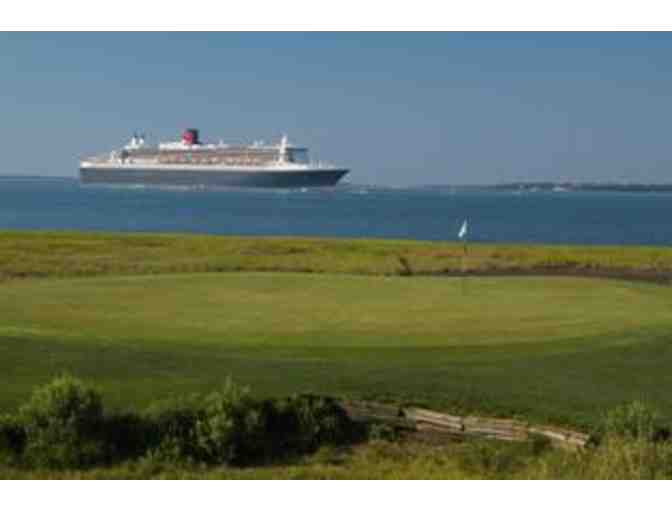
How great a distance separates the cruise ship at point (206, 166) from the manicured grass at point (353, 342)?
115232 mm

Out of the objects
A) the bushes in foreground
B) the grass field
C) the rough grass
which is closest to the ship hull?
the grass field

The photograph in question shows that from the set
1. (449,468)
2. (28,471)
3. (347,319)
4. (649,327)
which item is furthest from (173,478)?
(649,327)

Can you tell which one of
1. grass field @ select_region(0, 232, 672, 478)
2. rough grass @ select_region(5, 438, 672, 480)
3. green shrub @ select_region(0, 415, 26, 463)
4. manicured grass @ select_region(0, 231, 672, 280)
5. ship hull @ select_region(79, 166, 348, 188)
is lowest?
rough grass @ select_region(5, 438, 672, 480)

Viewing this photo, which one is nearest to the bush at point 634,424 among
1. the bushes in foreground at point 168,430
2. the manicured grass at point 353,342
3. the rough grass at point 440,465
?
the rough grass at point 440,465

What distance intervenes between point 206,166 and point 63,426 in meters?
127

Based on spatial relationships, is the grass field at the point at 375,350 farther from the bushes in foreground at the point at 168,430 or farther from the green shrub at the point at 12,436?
the green shrub at the point at 12,436

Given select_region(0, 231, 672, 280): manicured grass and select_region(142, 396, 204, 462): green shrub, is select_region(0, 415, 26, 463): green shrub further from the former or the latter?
select_region(0, 231, 672, 280): manicured grass

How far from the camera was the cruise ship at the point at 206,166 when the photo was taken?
13488 cm

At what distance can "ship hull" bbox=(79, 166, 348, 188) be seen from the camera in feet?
444

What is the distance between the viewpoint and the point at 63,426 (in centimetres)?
933

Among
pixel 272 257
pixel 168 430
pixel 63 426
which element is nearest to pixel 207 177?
pixel 272 257

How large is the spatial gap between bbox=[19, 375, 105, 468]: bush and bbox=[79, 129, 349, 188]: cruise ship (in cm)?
12504

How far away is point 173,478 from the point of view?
8805mm

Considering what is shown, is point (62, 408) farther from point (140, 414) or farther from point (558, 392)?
point (558, 392)
